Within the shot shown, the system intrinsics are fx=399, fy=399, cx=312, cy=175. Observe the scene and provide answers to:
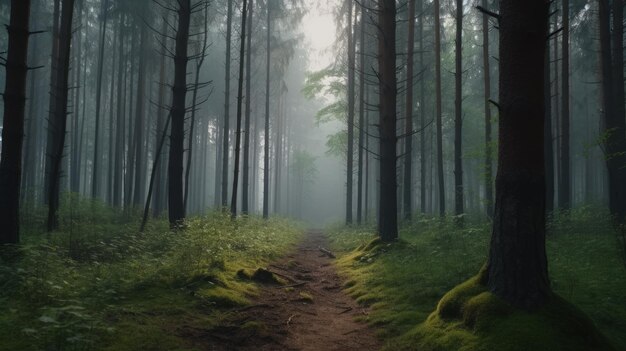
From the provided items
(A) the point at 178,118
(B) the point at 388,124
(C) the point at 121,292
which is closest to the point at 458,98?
(B) the point at 388,124

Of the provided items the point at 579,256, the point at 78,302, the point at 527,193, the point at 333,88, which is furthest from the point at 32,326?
the point at 333,88

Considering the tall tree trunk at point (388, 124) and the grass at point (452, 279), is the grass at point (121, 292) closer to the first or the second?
the grass at point (452, 279)

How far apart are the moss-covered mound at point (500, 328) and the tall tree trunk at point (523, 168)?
17 centimetres

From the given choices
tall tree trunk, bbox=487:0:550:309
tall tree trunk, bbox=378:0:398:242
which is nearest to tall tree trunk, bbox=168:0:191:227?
tall tree trunk, bbox=378:0:398:242

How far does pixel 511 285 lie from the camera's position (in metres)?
4.21

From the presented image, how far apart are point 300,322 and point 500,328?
2.75 meters

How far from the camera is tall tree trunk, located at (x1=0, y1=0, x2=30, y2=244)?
6.69 metres

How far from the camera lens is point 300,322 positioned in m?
5.67

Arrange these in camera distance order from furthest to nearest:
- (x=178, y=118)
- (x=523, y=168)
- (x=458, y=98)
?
(x=458, y=98) → (x=178, y=118) → (x=523, y=168)

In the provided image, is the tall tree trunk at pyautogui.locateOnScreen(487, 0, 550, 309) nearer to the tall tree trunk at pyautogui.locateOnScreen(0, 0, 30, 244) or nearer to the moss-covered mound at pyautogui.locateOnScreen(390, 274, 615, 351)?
the moss-covered mound at pyautogui.locateOnScreen(390, 274, 615, 351)

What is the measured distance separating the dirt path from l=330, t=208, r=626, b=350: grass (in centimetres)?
31

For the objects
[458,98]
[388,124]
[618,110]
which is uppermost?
[458,98]

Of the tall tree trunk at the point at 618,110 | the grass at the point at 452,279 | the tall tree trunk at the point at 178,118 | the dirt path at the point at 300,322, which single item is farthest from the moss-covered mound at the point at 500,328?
the tall tree trunk at the point at 618,110

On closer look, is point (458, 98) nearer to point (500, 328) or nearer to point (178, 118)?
point (178, 118)
